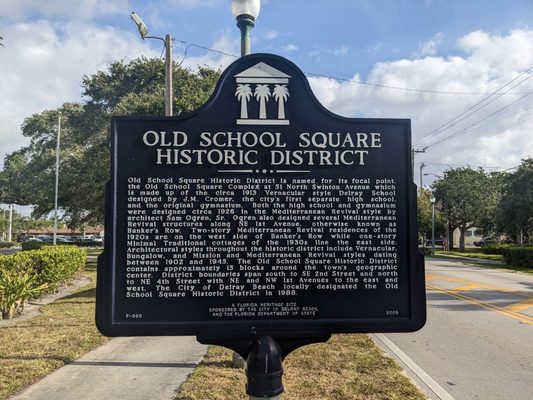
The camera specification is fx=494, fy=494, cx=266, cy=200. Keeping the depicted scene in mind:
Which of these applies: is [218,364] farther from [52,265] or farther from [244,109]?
[52,265]

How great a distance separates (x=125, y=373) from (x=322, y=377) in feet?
7.52

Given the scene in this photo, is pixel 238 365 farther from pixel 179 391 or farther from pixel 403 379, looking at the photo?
pixel 403 379

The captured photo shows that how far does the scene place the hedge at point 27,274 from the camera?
9.88 m

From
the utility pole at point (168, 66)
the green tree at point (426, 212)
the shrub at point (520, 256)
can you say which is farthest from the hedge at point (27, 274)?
the green tree at point (426, 212)

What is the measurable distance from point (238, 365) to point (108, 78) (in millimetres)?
25651

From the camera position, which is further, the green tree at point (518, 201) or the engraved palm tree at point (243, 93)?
the green tree at point (518, 201)

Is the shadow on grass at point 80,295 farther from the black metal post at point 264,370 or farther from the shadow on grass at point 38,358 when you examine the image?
the black metal post at point 264,370

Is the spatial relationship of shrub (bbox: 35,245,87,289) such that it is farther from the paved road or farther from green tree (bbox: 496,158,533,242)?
green tree (bbox: 496,158,533,242)

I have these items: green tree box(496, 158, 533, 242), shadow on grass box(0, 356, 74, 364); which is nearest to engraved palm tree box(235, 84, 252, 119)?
shadow on grass box(0, 356, 74, 364)

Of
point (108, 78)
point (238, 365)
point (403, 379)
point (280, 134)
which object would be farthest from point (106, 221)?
point (108, 78)

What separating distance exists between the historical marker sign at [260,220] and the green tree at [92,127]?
11.4 metres

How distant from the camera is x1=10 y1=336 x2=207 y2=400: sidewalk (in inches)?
197

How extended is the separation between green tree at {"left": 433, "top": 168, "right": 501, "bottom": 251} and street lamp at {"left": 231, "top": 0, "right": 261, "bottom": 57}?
51.5 m

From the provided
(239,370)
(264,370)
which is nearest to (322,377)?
(239,370)
